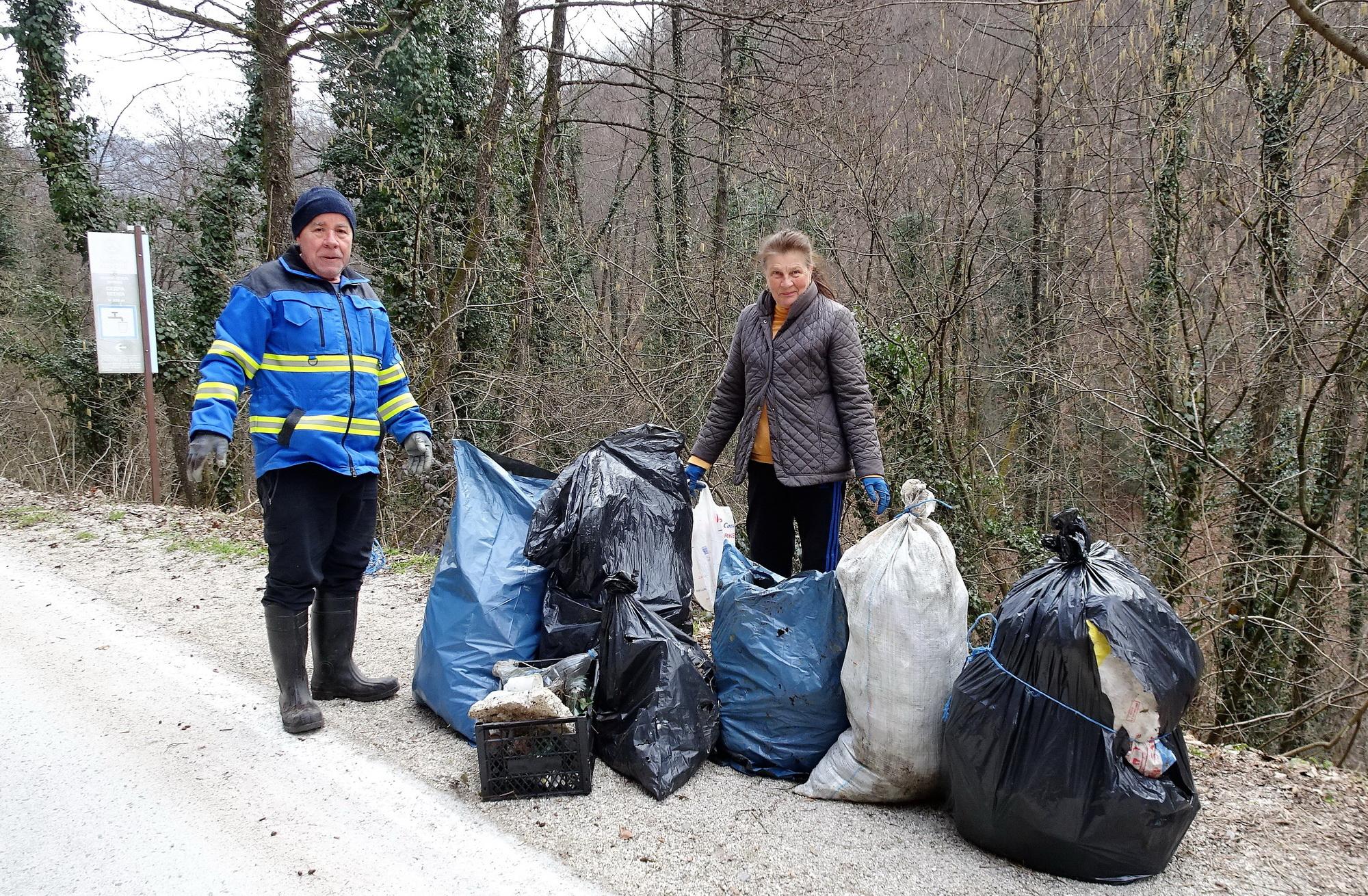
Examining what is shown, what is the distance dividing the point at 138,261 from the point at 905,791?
8.34 m

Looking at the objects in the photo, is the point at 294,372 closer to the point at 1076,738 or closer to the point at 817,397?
the point at 817,397

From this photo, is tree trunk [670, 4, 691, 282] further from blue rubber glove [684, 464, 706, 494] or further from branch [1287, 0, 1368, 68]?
branch [1287, 0, 1368, 68]

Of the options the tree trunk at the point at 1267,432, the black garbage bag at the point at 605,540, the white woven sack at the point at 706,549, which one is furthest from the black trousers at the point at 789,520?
the tree trunk at the point at 1267,432

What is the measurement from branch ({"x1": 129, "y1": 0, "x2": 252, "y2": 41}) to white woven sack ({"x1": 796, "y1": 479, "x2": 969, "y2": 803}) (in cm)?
939

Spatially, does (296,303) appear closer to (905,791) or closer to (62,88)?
(905,791)

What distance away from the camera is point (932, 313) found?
23.2 ft

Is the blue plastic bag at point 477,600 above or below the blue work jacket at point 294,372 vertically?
below

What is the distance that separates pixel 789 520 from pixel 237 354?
2.09 metres

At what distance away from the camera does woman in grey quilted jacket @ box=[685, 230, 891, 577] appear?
3.33 m

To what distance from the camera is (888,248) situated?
7.23m

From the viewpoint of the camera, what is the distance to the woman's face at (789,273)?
3.36m

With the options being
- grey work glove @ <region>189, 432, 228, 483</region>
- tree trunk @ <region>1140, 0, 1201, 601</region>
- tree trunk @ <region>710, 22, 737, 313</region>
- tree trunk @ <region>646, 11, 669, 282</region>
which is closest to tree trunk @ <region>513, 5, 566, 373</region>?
tree trunk @ <region>646, 11, 669, 282</region>

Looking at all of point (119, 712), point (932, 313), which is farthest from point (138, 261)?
point (932, 313)

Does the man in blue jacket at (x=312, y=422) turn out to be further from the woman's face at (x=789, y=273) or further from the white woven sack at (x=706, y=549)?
the woman's face at (x=789, y=273)
